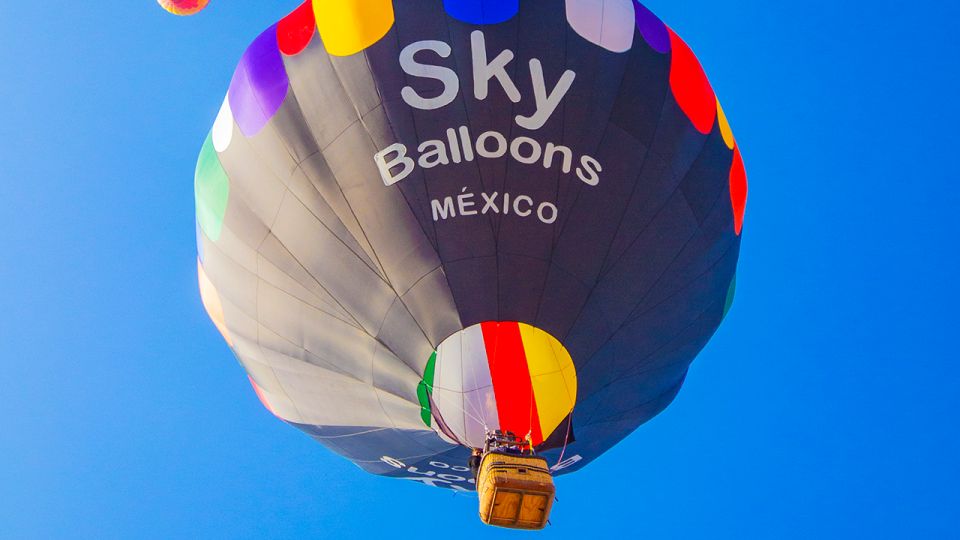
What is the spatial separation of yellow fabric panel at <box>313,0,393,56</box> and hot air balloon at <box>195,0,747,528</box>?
Answer: 0.01 metres

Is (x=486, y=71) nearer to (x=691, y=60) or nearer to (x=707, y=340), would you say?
(x=691, y=60)

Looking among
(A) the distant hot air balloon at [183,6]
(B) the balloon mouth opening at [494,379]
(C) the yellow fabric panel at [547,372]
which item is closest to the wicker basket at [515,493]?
(B) the balloon mouth opening at [494,379]

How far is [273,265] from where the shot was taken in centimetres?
729

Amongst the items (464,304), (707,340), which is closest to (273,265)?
(464,304)

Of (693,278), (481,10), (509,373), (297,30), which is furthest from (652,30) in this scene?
(509,373)

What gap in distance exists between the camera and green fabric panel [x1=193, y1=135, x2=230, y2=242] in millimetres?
7621

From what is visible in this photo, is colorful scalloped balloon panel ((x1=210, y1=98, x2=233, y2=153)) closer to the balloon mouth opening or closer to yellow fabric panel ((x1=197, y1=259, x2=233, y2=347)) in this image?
yellow fabric panel ((x1=197, y1=259, x2=233, y2=347))

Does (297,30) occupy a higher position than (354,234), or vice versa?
(297,30)

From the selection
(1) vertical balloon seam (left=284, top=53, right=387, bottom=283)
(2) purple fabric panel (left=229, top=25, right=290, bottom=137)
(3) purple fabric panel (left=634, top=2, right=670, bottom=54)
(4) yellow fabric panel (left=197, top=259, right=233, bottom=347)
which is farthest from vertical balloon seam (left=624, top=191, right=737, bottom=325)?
(4) yellow fabric panel (left=197, top=259, right=233, bottom=347)

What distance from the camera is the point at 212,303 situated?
8.20 meters

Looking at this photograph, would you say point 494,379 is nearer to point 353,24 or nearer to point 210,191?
point 353,24

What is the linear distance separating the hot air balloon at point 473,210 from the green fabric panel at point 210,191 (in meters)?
0.03

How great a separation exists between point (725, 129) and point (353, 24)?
2573 millimetres

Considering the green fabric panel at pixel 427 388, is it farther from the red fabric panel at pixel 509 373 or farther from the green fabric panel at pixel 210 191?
the green fabric panel at pixel 210 191
